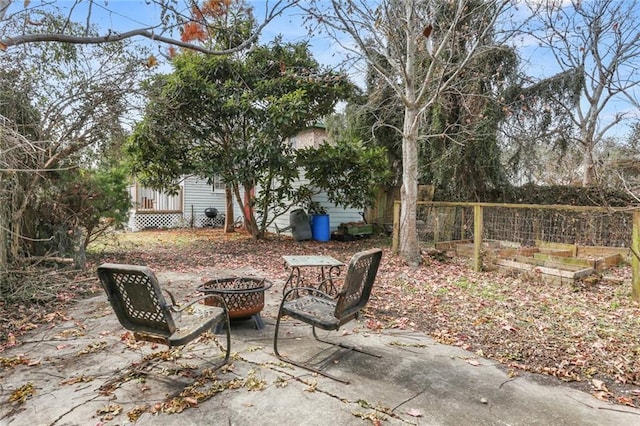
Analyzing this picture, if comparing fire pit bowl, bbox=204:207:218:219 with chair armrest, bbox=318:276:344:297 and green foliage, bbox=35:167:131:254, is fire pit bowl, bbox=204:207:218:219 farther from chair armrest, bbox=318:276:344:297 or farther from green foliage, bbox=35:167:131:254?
chair armrest, bbox=318:276:344:297

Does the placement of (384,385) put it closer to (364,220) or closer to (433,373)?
(433,373)

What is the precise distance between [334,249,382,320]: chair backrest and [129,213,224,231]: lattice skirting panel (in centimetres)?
1351

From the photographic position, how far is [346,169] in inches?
404

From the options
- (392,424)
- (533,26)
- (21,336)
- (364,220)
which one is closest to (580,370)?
(392,424)

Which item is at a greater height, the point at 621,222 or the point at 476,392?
the point at 621,222

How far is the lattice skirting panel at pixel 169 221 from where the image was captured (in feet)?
49.1

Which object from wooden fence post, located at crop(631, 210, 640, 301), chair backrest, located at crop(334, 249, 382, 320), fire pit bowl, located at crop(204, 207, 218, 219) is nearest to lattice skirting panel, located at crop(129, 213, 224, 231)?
fire pit bowl, located at crop(204, 207, 218, 219)

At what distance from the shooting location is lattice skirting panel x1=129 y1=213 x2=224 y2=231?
49.1 ft

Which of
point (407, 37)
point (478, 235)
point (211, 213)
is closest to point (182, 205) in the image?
point (211, 213)

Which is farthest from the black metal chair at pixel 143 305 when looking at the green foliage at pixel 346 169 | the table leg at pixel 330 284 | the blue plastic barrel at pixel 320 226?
the blue plastic barrel at pixel 320 226

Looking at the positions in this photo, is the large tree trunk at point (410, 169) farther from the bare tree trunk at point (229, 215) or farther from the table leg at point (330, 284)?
the bare tree trunk at point (229, 215)

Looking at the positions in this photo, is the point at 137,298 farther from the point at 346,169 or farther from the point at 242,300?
the point at 346,169

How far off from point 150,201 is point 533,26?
14.2m

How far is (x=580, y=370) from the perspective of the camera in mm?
3344
